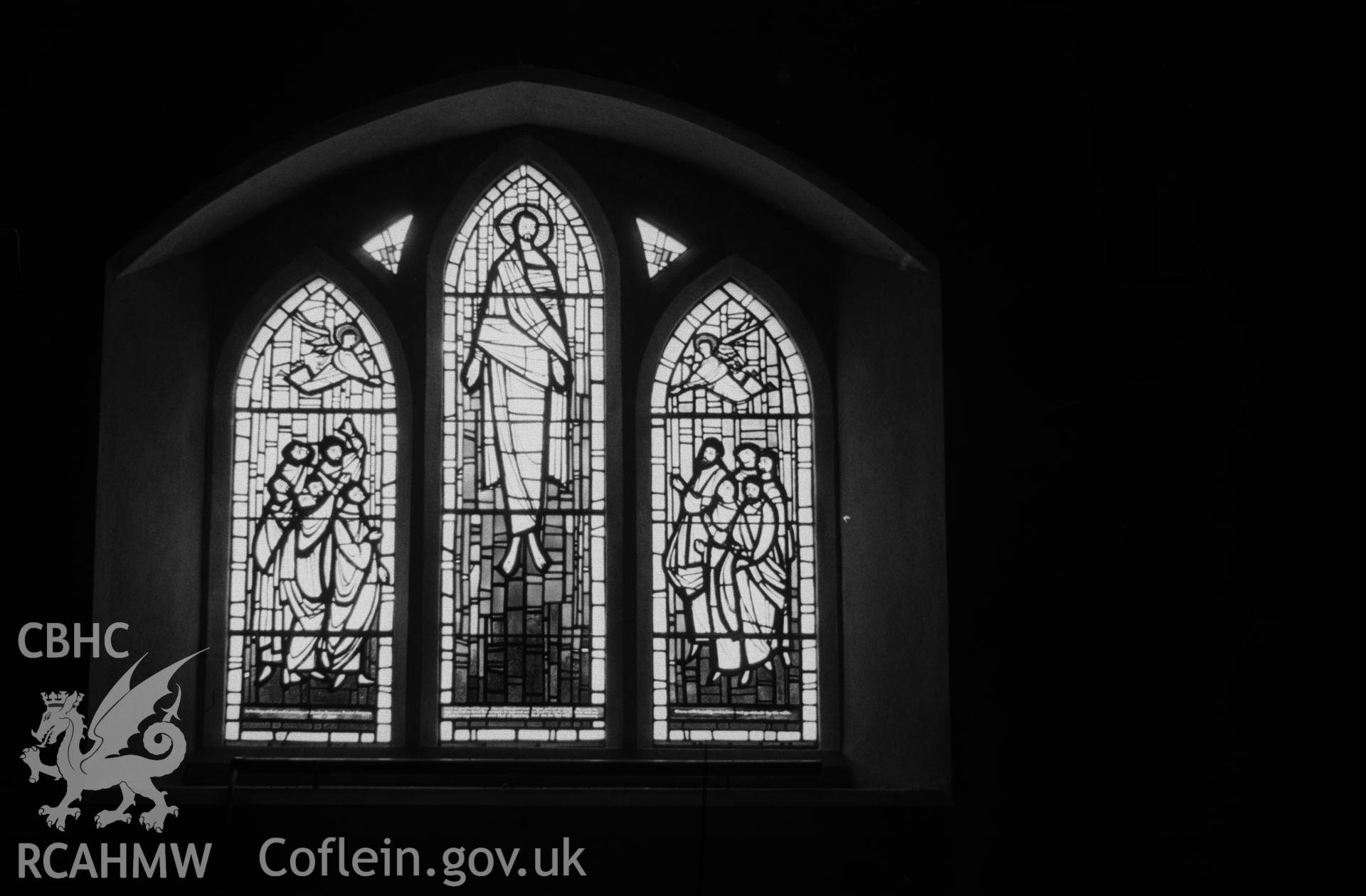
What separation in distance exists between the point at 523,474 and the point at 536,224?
2.95 ft

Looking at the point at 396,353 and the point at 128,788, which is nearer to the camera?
the point at 128,788

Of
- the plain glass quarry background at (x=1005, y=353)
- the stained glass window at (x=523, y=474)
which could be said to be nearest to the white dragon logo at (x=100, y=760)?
the plain glass quarry background at (x=1005, y=353)

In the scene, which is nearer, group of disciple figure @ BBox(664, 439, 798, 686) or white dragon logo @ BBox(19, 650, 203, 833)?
white dragon logo @ BBox(19, 650, 203, 833)

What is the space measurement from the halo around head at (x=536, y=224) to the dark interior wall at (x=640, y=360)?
0.62 ft

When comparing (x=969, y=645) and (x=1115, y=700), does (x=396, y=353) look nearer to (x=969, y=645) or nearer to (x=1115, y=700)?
(x=969, y=645)

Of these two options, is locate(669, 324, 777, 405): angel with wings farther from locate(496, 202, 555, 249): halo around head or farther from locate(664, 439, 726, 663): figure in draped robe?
locate(496, 202, 555, 249): halo around head

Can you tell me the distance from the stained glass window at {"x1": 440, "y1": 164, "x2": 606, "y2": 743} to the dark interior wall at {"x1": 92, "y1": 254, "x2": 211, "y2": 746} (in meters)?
0.82

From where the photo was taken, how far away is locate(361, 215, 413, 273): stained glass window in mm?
4688

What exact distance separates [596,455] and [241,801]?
1623 millimetres

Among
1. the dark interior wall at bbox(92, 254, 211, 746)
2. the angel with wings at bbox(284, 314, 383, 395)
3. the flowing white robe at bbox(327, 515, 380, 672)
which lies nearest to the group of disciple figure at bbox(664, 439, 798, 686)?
the flowing white robe at bbox(327, 515, 380, 672)

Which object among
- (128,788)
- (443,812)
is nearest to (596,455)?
(443,812)

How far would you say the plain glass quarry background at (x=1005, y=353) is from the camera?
3.56 meters

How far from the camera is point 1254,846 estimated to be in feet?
11.5

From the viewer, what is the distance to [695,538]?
4570 millimetres
